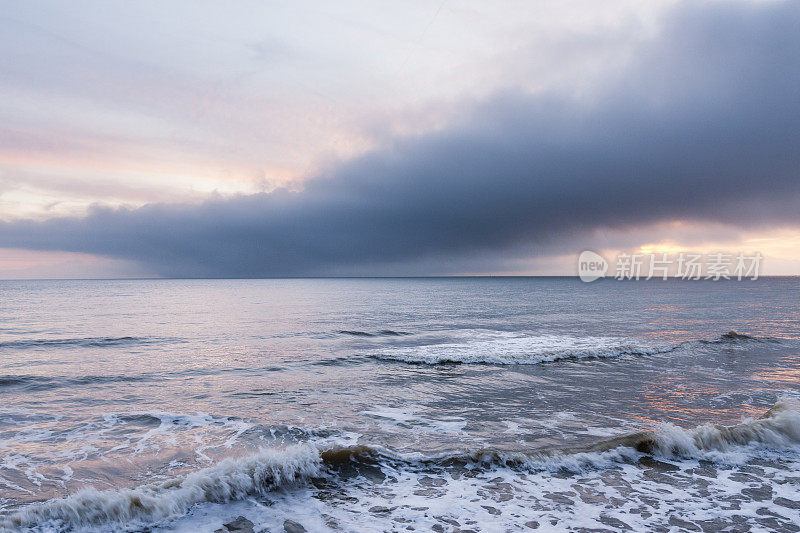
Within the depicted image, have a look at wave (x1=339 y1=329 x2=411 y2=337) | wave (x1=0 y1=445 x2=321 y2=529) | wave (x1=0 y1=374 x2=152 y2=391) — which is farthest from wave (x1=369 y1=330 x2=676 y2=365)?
wave (x1=0 y1=445 x2=321 y2=529)

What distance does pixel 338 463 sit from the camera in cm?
914

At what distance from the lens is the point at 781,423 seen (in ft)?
34.8

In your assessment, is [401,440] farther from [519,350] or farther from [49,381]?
[49,381]

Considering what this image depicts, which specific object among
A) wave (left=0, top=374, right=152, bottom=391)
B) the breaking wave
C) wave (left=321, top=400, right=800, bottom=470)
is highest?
wave (left=321, top=400, right=800, bottom=470)

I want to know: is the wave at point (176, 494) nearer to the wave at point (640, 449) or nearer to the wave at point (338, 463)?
the wave at point (338, 463)

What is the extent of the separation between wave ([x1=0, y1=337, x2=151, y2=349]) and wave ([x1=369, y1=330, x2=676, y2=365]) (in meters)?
17.8

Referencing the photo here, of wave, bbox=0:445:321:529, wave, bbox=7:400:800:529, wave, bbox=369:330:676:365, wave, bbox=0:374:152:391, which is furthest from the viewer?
wave, bbox=369:330:676:365

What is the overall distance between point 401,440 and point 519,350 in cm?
1548

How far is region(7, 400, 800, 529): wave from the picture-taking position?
22.5 feet

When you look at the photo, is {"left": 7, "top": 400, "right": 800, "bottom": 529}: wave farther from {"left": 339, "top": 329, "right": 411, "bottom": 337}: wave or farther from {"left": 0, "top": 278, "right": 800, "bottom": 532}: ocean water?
{"left": 339, "top": 329, "right": 411, "bottom": 337}: wave

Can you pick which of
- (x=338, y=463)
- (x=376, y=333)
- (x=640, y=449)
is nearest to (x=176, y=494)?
(x=338, y=463)

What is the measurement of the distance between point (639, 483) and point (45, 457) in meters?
13.3

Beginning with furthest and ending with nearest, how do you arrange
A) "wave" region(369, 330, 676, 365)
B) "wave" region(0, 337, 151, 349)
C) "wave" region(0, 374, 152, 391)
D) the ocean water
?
"wave" region(0, 337, 151, 349), "wave" region(369, 330, 676, 365), "wave" region(0, 374, 152, 391), the ocean water

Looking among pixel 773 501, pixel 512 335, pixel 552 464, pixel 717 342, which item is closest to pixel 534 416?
pixel 552 464
